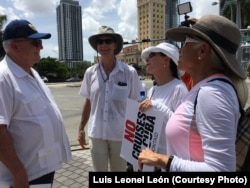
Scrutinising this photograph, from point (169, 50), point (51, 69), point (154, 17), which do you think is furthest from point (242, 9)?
point (51, 69)

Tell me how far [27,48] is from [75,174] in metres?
2.83

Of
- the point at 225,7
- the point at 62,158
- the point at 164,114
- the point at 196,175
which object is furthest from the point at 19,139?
the point at 225,7

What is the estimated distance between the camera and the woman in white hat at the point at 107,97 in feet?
10.4

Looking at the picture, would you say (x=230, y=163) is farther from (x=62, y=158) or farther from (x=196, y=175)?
(x=62, y=158)

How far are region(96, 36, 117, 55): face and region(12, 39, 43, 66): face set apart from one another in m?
1.07

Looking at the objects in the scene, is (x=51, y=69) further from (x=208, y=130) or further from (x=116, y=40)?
(x=208, y=130)

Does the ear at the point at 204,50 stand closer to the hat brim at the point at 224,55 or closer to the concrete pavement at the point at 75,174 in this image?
the hat brim at the point at 224,55

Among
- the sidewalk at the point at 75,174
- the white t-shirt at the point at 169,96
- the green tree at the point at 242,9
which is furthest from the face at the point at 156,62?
the green tree at the point at 242,9

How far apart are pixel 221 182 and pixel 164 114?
2.93 ft

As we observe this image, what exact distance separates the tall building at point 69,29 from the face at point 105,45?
349 feet

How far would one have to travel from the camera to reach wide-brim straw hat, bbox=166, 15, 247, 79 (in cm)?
144

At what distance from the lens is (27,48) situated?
223 centimetres

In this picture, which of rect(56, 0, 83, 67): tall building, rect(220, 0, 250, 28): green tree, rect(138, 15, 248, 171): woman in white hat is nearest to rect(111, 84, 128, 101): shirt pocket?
rect(138, 15, 248, 171): woman in white hat

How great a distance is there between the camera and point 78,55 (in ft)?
372
